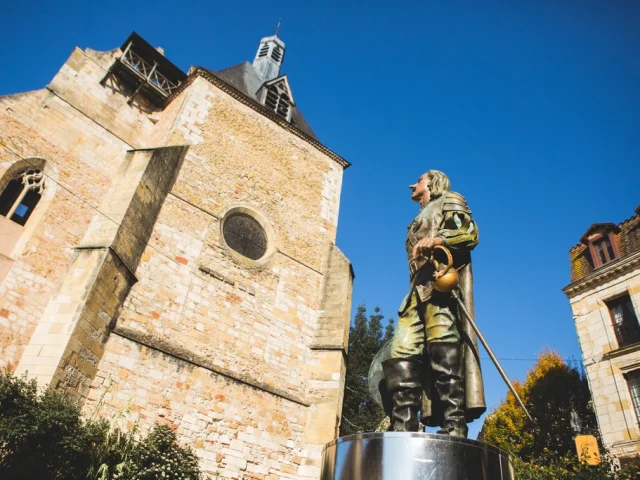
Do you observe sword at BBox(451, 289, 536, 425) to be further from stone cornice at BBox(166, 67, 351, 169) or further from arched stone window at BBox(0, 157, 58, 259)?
stone cornice at BBox(166, 67, 351, 169)

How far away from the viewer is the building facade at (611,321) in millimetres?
11406

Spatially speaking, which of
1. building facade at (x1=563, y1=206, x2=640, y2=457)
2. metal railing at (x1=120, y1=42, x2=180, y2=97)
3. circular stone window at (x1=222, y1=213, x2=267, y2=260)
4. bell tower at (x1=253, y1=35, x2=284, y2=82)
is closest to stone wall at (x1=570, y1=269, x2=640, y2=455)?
building facade at (x1=563, y1=206, x2=640, y2=457)

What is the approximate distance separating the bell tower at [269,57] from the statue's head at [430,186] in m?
18.1

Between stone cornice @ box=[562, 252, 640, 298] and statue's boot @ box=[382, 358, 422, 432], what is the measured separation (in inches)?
492

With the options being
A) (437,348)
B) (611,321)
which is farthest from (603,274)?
(437,348)

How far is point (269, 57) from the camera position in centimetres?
2214

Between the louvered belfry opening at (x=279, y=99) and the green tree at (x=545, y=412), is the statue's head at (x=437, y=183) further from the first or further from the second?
the green tree at (x=545, y=412)

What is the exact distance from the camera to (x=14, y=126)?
9.74m

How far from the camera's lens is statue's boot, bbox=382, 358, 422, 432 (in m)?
2.88

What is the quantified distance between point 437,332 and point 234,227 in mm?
8700

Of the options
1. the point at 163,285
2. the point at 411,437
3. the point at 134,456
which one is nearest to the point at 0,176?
the point at 163,285

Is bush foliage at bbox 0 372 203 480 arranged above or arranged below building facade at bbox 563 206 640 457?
below

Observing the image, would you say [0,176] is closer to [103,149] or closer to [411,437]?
[103,149]

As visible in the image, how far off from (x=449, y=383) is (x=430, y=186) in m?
1.76
